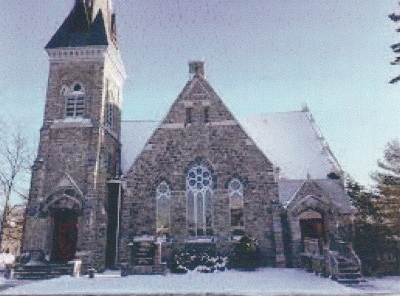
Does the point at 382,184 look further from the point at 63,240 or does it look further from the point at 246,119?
the point at 63,240

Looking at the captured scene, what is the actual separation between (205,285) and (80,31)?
1853cm

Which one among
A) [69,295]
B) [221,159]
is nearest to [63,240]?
[69,295]

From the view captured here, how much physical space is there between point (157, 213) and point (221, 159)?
16.0 feet

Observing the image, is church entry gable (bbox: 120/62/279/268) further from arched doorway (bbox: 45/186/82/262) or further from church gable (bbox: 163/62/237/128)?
arched doorway (bbox: 45/186/82/262)

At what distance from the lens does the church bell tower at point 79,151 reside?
20312 millimetres

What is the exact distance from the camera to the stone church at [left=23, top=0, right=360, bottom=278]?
19.9 m

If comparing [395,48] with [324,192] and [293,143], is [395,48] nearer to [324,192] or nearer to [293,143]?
[324,192]

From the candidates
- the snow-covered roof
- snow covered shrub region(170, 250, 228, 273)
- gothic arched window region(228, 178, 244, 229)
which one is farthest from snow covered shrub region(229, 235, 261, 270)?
the snow-covered roof

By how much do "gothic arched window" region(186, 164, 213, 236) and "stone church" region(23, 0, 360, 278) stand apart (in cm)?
6

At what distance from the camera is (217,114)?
21.9 m

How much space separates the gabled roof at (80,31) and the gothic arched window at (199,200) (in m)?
10.4

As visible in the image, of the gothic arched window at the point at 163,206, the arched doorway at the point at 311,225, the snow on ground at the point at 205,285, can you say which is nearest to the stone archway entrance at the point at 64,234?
the snow on ground at the point at 205,285

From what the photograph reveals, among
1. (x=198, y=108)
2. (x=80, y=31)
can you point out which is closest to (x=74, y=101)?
(x=80, y=31)

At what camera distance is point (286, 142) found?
80.0 ft
